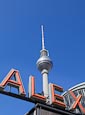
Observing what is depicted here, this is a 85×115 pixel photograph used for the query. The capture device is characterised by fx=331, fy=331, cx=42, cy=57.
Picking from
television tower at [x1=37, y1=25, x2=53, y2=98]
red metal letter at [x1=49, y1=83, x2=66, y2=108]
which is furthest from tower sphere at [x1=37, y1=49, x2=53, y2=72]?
red metal letter at [x1=49, y1=83, x2=66, y2=108]

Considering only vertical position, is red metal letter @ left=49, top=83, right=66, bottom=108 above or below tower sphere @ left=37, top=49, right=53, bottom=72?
below

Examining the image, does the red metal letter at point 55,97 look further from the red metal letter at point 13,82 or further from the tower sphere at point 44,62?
the tower sphere at point 44,62

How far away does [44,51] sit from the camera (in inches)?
3233

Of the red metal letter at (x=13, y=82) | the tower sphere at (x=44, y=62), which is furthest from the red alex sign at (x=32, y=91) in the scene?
the tower sphere at (x=44, y=62)

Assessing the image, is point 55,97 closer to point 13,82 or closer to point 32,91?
point 32,91

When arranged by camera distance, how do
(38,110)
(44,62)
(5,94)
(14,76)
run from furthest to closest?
(44,62) → (14,76) → (5,94) → (38,110)

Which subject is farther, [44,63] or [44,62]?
[44,63]

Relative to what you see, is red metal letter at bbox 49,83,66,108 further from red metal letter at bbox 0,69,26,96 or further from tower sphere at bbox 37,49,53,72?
tower sphere at bbox 37,49,53,72

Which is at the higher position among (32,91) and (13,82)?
(13,82)

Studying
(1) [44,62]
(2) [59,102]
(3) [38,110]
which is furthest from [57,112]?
Answer: (1) [44,62]

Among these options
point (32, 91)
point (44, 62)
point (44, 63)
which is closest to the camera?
point (32, 91)

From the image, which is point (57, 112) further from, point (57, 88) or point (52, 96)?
point (57, 88)

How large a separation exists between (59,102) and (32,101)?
3807 mm

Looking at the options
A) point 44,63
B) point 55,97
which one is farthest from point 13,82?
point 44,63
